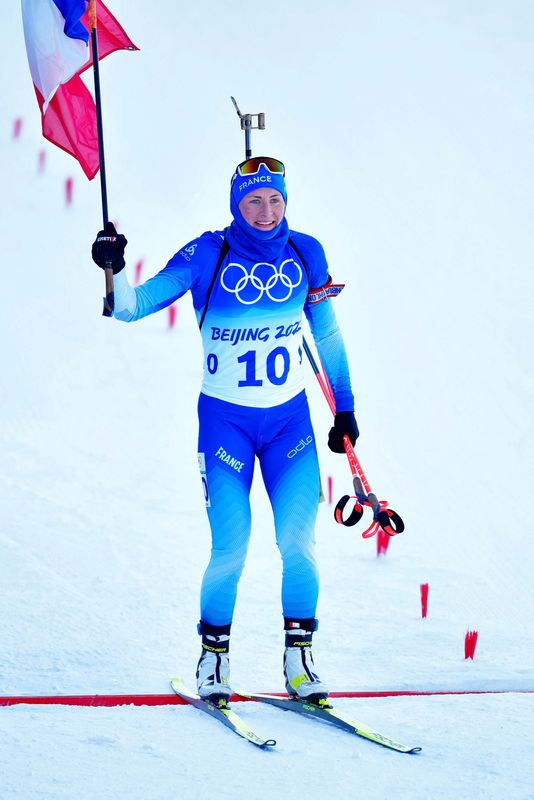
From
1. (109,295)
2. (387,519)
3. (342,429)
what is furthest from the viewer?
(342,429)

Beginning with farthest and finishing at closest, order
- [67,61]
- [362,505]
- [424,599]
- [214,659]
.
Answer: [424,599] < [67,61] < [362,505] < [214,659]

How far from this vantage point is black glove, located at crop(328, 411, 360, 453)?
4617 millimetres

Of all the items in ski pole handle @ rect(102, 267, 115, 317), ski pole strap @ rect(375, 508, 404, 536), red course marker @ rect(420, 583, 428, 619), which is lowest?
red course marker @ rect(420, 583, 428, 619)

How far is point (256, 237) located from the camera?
4.32 m

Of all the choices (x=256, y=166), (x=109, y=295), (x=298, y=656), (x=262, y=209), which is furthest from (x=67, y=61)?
(x=298, y=656)

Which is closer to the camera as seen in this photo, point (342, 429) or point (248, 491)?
point (248, 491)

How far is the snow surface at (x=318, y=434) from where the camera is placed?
3.67 metres

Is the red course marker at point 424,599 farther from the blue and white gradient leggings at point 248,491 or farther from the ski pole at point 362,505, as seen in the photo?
the blue and white gradient leggings at point 248,491

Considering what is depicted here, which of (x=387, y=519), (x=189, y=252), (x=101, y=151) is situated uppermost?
(x=101, y=151)

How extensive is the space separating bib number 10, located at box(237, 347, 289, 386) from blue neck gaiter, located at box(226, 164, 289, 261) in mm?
399

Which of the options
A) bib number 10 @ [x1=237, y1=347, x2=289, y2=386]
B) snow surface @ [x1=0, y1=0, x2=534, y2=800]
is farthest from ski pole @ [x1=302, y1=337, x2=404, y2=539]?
snow surface @ [x1=0, y1=0, x2=534, y2=800]

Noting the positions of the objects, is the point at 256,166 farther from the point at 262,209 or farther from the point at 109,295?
the point at 109,295

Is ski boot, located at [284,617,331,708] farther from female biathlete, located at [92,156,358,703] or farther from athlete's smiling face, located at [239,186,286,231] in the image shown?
athlete's smiling face, located at [239,186,286,231]

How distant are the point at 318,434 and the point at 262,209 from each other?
19.6ft
